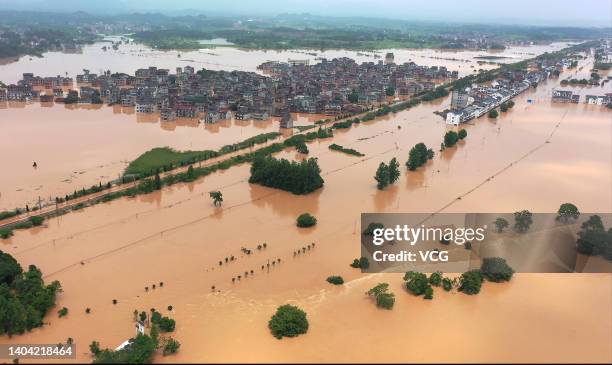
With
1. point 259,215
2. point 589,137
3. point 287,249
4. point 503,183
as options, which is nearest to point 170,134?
point 259,215

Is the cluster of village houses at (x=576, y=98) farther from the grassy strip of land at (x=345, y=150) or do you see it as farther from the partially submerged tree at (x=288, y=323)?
the partially submerged tree at (x=288, y=323)

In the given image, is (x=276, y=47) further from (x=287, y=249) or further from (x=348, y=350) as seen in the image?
(x=348, y=350)

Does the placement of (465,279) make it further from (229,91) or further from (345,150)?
(229,91)

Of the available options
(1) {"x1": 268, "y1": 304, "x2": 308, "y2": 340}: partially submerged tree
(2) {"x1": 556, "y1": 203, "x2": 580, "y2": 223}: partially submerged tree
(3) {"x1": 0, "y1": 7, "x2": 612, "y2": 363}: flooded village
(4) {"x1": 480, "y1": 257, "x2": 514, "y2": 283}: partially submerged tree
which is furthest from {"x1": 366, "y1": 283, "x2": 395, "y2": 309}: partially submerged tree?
(2) {"x1": 556, "y1": 203, "x2": 580, "y2": 223}: partially submerged tree

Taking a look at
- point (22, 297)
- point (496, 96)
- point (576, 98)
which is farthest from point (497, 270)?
point (576, 98)

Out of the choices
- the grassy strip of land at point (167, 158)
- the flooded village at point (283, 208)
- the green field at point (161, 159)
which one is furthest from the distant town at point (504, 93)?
the green field at point (161, 159)
